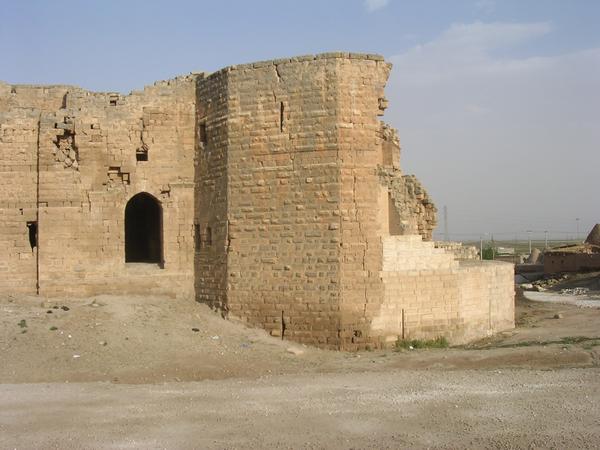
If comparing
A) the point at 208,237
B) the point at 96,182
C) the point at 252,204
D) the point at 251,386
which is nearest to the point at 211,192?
the point at 208,237

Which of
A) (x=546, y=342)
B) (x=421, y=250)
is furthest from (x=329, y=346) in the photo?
(x=546, y=342)

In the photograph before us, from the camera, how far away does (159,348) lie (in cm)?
1180

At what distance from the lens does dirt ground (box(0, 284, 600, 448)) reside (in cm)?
721

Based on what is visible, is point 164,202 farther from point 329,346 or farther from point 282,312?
point 329,346

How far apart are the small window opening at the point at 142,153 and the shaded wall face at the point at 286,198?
2.11m

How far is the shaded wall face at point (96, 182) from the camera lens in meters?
14.0

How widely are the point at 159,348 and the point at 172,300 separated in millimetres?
2401

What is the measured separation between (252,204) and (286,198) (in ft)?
2.28

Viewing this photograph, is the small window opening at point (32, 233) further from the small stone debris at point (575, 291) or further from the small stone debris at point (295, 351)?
the small stone debris at point (575, 291)

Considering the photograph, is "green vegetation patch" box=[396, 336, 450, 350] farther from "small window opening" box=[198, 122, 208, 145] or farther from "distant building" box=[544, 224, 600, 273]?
"distant building" box=[544, 224, 600, 273]

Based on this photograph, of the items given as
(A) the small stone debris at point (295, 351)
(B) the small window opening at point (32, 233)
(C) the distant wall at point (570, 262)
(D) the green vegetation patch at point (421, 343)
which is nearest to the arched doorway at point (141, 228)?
(B) the small window opening at point (32, 233)

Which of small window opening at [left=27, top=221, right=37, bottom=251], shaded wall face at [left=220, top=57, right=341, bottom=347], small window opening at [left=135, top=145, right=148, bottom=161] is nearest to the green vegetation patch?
shaded wall face at [left=220, top=57, right=341, bottom=347]

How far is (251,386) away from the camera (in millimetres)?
9656

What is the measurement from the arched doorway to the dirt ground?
10.6ft
